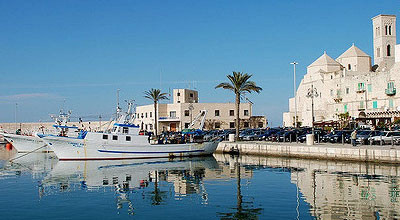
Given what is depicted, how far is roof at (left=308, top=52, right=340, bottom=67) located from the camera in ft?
289

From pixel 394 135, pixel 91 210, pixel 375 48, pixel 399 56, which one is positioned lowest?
pixel 91 210

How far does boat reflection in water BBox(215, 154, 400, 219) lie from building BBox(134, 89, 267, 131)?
49579 mm

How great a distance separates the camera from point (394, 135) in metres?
33.6

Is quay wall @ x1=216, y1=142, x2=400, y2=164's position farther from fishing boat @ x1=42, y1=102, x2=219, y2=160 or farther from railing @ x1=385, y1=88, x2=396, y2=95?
railing @ x1=385, y1=88, x2=396, y2=95

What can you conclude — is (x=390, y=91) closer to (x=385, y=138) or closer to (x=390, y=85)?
(x=390, y=85)

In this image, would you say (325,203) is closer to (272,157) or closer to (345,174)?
(345,174)

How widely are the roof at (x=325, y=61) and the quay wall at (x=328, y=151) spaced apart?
52.5m

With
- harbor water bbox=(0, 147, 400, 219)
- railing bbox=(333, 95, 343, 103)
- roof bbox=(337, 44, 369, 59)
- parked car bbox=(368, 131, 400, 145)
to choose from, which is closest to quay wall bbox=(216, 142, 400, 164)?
harbor water bbox=(0, 147, 400, 219)

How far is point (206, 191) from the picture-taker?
20.8 metres

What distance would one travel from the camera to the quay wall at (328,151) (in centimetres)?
2832

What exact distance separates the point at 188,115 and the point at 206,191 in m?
61.6

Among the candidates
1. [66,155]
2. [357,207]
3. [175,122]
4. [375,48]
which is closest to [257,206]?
[357,207]

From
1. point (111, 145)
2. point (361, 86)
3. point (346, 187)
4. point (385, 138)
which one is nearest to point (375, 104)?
point (361, 86)

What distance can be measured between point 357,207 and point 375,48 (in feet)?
283
